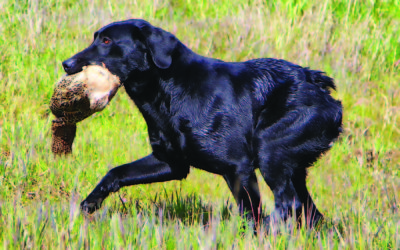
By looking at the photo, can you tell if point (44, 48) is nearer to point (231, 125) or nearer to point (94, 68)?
point (94, 68)

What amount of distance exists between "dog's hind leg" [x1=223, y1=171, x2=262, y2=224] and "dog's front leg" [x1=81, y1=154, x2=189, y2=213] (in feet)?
1.59

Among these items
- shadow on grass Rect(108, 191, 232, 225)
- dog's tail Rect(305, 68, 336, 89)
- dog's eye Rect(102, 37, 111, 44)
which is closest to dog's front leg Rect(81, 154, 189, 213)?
shadow on grass Rect(108, 191, 232, 225)

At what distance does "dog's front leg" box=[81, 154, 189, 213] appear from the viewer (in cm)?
357

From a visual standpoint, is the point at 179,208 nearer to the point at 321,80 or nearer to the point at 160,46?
the point at 160,46

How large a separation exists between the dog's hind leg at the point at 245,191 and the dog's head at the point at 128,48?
961 millimetres

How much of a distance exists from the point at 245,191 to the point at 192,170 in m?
1.29

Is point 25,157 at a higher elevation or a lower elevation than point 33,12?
lower

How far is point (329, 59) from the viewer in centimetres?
612

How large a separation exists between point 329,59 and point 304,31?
57cm

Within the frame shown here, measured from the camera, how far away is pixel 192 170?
15.2ft

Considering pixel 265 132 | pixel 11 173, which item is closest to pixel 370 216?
pixel 265 132

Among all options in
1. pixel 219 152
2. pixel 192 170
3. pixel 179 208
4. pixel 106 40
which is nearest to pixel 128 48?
pixel 106 40

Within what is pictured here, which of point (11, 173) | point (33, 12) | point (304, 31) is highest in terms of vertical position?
point (33, 12)

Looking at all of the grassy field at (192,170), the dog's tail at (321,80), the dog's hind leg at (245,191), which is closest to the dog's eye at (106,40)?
the grassy field at (192,170)
